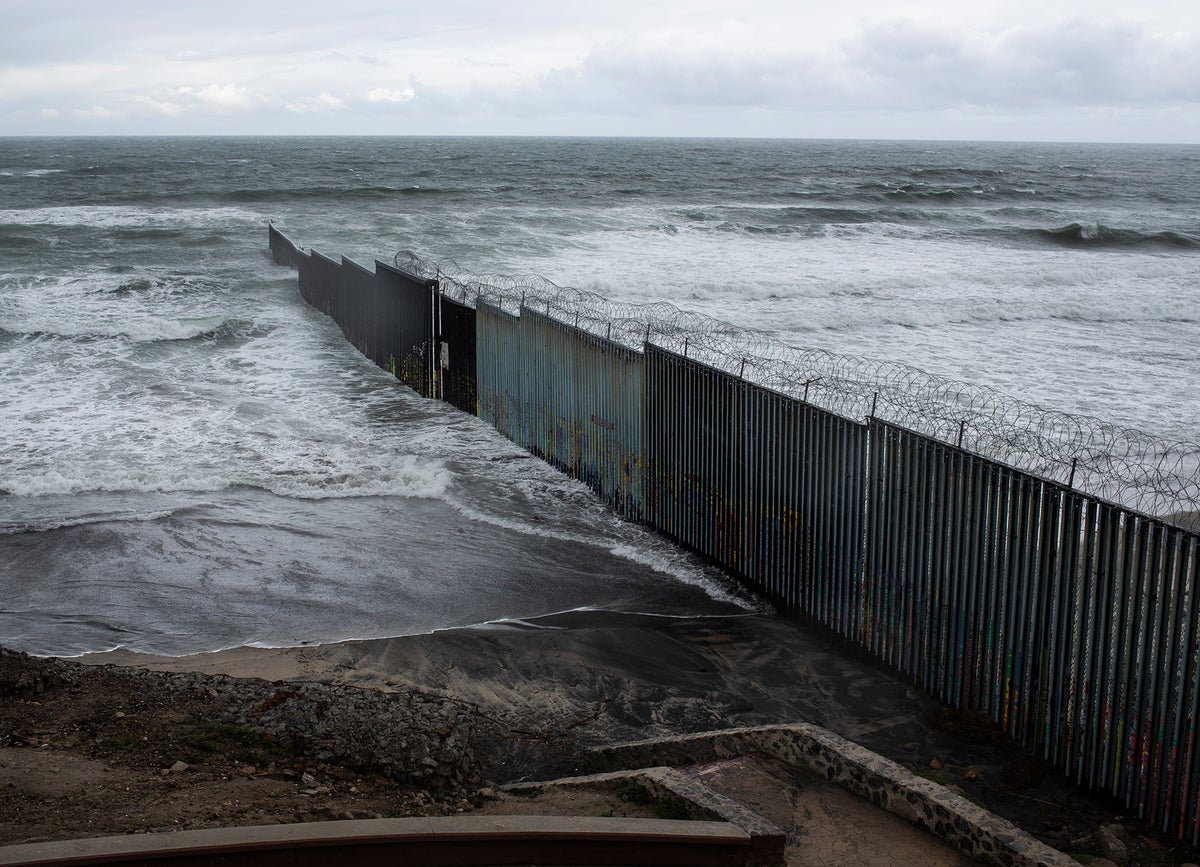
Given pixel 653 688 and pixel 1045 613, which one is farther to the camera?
pixel 653 688

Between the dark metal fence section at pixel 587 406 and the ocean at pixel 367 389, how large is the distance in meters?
0.36

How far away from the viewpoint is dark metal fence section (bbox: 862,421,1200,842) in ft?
19.8

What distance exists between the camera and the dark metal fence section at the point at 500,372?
47.9ft

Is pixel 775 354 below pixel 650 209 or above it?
below

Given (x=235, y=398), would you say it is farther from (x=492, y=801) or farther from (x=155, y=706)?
(x=492, y=801)

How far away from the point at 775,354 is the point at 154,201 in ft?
171

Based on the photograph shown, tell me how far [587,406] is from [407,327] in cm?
660

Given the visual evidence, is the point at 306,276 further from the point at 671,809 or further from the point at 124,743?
the point at 671,809

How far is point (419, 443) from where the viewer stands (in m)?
15.3

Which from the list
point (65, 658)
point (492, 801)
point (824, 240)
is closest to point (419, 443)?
point (65, 658)

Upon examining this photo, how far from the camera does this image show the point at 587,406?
12.8 m

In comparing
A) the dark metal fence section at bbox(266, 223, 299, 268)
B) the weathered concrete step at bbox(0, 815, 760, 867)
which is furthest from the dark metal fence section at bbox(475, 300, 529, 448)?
the dark metal fence section at bbox(266, 223, 299, 268)

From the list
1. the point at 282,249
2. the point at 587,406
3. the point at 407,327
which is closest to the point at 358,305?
the point at 407,327

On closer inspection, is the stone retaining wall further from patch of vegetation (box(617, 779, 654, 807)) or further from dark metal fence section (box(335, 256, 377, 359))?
dark metal fence section (box(335, 256, 377, 359))
